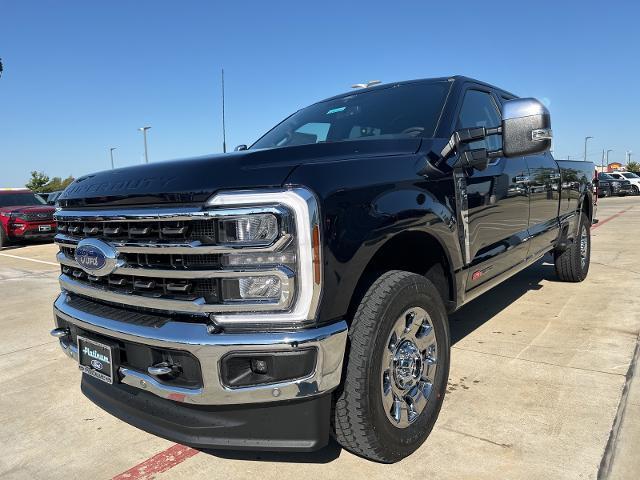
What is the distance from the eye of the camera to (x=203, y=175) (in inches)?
80.0

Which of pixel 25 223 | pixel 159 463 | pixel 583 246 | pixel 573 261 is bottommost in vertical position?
pixel 159 463

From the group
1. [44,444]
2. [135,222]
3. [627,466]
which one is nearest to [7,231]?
[44,444]

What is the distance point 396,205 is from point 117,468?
6.10 feet

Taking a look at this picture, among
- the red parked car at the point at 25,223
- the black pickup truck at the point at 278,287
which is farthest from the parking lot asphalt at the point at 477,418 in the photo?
the red parked car at the point at 25,223

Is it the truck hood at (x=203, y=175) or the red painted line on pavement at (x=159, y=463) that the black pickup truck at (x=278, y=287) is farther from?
the red painted line on pavement at (x=159, y=463)

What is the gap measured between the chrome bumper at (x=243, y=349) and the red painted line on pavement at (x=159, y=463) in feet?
2.08

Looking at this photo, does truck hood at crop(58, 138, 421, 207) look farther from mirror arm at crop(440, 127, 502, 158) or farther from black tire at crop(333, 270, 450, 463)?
black tire at crop(333, 270, 450, 463)

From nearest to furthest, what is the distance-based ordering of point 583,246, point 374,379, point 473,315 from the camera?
1. point 374,379
2. point 473,315
3. point 583,246

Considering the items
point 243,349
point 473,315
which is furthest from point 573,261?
point 243,349

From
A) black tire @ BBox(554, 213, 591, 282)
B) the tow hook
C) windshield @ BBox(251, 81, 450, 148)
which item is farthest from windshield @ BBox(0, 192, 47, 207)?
black tire @ BBox(554, 213, 591, 282)

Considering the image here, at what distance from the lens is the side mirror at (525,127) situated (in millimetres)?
2619

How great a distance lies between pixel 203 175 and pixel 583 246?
219 inches

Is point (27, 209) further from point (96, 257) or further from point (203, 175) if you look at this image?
point (203, 175)

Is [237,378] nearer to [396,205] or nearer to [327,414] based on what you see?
[327,414]
